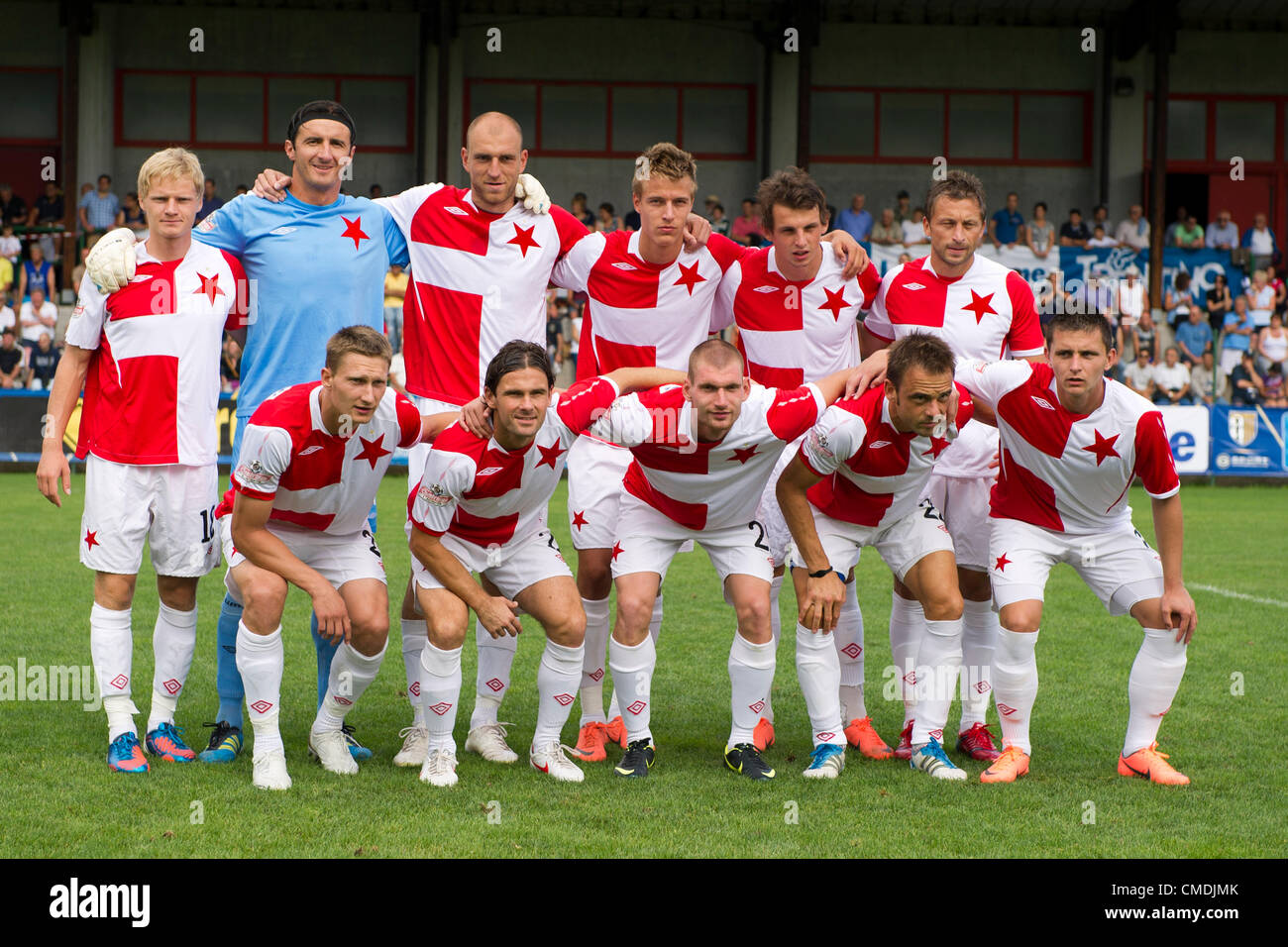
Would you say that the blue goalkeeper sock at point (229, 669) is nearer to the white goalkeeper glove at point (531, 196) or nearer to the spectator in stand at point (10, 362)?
the white goalkeeper glove at point (531, 196)

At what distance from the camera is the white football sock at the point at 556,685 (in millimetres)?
5527

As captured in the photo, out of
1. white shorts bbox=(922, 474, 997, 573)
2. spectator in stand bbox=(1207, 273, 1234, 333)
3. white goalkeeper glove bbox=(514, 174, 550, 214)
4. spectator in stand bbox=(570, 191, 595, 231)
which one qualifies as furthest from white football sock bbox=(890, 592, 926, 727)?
spectator in stand bbox=(1207, 273, 1234, 333)

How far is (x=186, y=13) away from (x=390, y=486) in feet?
42.9

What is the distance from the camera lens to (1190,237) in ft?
81.9

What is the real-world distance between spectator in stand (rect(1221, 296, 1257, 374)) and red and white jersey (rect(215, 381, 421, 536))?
19.0 m

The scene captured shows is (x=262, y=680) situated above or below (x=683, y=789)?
above

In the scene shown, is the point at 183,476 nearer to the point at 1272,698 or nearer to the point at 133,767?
the point at 133,767

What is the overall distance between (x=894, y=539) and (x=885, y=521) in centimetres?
9

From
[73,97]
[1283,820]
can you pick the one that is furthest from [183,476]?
[73,97]

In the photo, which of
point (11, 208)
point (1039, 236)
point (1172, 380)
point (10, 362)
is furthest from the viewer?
point (1039, 236)

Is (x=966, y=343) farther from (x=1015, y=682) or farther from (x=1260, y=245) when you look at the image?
(x=1260, y=245)

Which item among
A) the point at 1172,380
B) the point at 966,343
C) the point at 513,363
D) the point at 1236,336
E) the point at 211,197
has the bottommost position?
the point at 513,363

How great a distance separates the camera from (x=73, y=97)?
24.2 meters

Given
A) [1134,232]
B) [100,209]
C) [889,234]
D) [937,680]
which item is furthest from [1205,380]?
[100,209]
